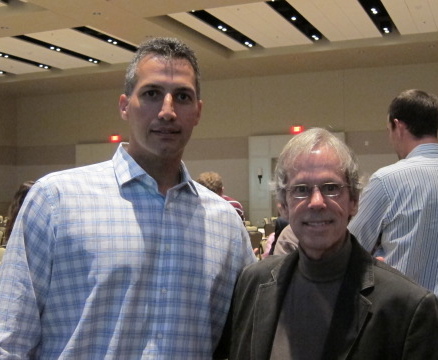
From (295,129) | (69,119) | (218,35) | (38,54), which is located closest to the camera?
(218,35)

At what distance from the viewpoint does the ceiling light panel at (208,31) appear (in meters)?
13.6

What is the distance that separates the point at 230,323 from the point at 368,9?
12.5 m

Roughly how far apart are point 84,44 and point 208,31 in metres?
3.60

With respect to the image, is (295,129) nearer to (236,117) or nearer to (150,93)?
(236,117)

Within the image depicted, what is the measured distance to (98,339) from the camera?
174 centimetres

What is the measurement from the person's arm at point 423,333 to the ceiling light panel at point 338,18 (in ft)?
37.4

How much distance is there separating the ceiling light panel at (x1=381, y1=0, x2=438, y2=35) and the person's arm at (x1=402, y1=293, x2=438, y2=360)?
11901mm

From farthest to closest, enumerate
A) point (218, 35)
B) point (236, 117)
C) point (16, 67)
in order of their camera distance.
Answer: point (236, 117) → point (16, 67) → point (218, 35)

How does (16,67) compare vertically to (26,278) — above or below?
above

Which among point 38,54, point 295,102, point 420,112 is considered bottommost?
point 420,112

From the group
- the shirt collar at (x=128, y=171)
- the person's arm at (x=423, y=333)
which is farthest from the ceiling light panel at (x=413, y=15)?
the person's arm at (x=423, y=333)

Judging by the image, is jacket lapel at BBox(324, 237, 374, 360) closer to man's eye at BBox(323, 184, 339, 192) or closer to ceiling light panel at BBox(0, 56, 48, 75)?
man's eye at BBox(323, 184, 339, 192)

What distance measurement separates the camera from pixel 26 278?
1.69 metres

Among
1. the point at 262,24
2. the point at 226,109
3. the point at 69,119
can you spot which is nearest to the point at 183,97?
the point at 262,24
